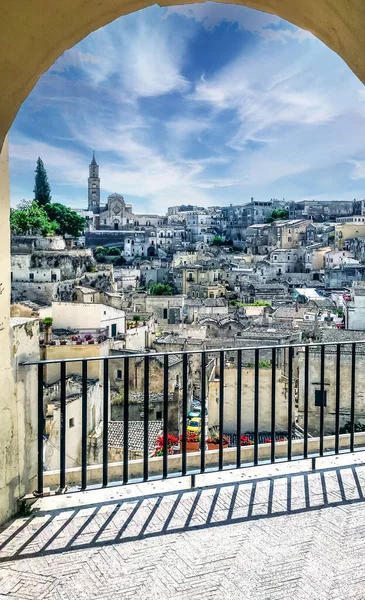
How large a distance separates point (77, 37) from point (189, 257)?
6760 centimetres

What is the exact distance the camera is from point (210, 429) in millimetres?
13781

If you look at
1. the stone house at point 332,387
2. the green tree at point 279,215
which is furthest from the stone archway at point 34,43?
the green tree at point 279,215

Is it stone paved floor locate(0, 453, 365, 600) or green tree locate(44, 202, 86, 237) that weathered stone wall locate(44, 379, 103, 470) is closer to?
stone paved floor locate(0, 453, 365, 600)

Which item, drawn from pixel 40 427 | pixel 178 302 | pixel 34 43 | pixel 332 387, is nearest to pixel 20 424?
pixel 40 427

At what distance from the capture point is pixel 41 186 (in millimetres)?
68812

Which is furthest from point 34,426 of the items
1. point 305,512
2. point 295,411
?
point 295,411

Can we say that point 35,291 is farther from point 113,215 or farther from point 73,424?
point 113,215

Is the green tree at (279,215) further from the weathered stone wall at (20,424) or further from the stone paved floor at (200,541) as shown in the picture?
the weathered stone wall at (20,424)

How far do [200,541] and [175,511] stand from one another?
0.30 meters

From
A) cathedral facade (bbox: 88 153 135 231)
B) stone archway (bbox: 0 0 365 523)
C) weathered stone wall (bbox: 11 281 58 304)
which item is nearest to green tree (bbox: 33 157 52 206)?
weathered stone wall (bbox: 11 281 58 304)

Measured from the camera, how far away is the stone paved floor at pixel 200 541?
205 cm

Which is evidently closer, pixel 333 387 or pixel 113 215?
pixel 333 387

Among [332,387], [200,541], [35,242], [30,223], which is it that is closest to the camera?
[200,541]

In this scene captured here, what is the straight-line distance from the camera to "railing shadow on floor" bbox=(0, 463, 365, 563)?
239 cm
